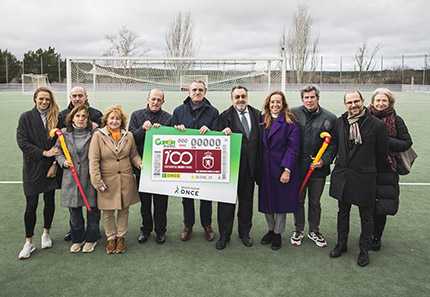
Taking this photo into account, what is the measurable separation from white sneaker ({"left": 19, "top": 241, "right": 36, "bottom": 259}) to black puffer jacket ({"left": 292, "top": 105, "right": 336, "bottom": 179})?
326 centimetres

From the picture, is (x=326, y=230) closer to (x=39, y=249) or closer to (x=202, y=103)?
(x=202, y=103)

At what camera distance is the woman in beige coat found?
12.7 ft

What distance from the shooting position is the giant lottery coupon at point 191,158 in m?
4.11

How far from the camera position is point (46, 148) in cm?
396

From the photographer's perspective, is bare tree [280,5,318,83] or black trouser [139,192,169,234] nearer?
black trouser [139,192,169,234]

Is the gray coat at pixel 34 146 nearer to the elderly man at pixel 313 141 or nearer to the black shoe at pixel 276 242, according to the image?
the black shoe at pixel 276 242

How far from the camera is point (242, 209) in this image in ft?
14.1

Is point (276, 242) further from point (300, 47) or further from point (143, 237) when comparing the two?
point (300, 47)

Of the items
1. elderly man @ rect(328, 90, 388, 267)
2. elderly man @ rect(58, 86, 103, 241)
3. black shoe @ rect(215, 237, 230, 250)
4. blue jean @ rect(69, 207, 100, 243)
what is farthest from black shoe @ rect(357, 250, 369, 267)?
elderly man @ rect(58, 86, 103, 241)

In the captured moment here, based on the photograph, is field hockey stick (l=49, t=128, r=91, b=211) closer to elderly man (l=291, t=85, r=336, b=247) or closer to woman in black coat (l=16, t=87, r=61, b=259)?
woman in black coat (l=16, t=87, r=61, b=259)

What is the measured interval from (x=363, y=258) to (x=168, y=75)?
584cm

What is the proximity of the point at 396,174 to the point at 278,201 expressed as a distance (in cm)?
134

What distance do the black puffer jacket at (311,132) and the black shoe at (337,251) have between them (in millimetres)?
857

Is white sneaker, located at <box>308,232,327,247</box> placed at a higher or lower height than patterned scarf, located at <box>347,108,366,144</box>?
lower
